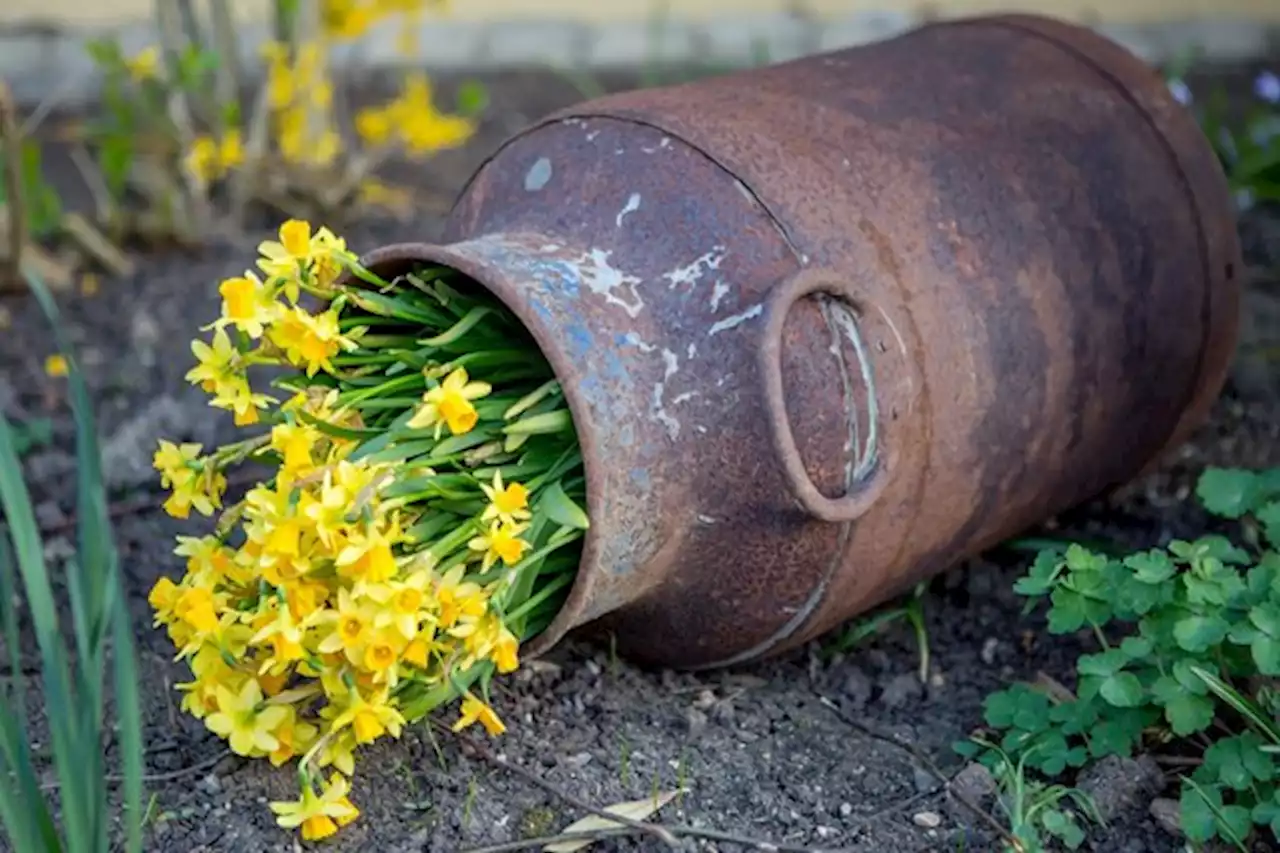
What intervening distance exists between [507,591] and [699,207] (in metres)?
0.47

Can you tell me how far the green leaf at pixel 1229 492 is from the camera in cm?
214

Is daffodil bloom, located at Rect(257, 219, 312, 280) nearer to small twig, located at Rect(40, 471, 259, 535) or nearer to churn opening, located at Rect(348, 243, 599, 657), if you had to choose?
churn opening, located at Rect(348, 243, 599, 657)

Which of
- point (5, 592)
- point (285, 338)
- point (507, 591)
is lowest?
point (507, 591)

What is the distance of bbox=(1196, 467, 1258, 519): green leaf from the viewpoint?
2143 mm

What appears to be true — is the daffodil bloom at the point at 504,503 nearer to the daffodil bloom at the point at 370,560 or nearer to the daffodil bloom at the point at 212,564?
the daffodil bloom at the point at 370,560

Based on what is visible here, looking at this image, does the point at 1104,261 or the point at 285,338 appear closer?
the point at 285,338

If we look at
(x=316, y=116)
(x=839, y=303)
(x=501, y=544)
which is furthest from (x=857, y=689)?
(x=316, y=116)

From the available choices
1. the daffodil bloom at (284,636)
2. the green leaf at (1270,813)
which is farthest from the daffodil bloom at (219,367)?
the green leaf at (1270,813)

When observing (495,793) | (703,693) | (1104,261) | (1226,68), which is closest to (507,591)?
(495,793)

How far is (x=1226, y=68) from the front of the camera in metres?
4.48

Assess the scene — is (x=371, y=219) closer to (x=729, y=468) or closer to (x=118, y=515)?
(x=118, y=515)

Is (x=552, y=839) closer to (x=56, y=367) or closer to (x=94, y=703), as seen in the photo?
(x=94, y=703)

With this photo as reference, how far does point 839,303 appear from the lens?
1960 millimetres

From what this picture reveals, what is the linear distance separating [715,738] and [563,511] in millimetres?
389
